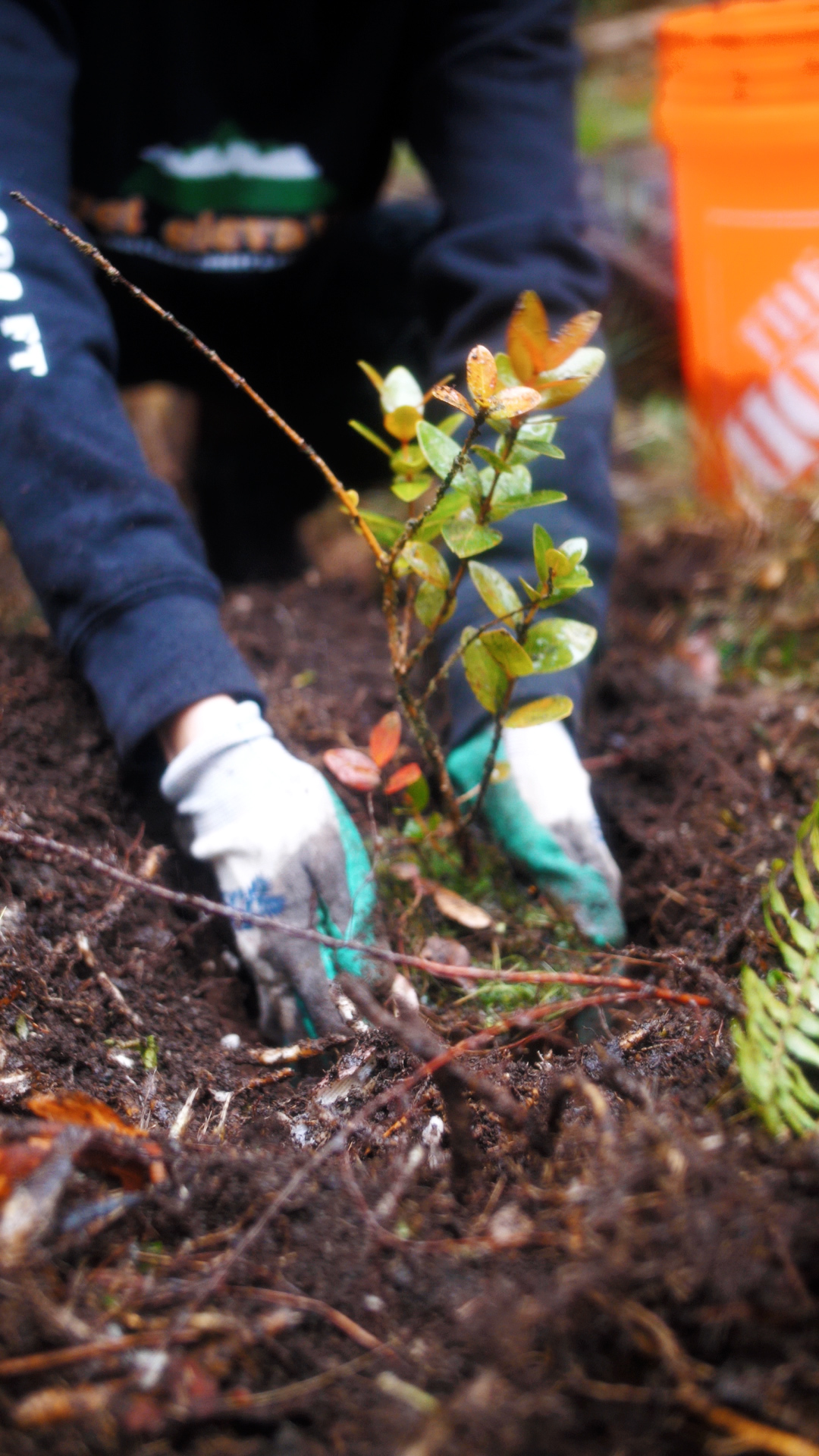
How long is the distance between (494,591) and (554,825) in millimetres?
407

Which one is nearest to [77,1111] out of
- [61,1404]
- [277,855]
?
[61,1404]

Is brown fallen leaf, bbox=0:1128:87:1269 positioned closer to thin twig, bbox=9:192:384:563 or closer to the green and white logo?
thin twig, bbox=9:192:384:563

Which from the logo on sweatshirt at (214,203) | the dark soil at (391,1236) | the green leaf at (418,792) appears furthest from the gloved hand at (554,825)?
the logo on sweatshirt at (214,203)

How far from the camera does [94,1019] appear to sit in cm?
100

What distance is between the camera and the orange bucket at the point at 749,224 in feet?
6.54

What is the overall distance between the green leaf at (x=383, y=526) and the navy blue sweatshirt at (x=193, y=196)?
1.09ft

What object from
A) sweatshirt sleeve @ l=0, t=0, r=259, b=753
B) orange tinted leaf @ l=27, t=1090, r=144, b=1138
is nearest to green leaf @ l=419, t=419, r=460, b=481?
sweatshirt sleeve @ l=0, t=0, r=259, b=753

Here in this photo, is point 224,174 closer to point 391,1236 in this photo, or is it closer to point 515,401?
point 515,401

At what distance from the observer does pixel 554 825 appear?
127 centimetres

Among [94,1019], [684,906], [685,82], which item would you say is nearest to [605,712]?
[684,906]

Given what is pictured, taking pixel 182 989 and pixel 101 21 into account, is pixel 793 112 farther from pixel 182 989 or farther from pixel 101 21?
pixel 182 989

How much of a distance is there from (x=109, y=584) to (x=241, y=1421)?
37.9 inches

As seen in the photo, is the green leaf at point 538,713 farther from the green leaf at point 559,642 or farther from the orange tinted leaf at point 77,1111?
the orange tinted leaf at point 77,1111

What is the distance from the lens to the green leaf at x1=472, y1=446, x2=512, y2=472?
863 millimetres
